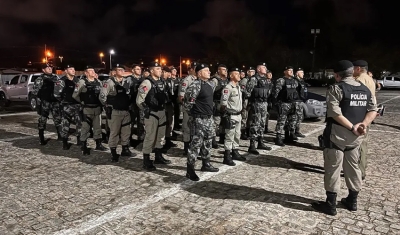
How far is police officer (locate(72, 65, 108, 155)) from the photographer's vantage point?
23.5ft

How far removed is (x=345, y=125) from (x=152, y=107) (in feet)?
10.7

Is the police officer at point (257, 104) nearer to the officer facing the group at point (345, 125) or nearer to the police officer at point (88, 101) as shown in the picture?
the officer facing the group at point (345, 125)

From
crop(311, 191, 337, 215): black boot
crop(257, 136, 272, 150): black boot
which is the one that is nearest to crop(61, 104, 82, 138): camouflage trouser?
crop(257, 136, 272, 150): black boot

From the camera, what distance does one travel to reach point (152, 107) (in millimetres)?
5895

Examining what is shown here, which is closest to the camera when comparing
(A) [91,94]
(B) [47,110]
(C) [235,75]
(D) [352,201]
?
(D) [352,201]

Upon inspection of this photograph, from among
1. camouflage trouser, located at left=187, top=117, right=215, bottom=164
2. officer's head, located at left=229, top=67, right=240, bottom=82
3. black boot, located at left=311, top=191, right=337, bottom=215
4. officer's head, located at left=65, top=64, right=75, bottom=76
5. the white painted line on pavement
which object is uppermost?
officer's head, located at left=65, top=64, right=75, bottom=76

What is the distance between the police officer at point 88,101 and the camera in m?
7.15

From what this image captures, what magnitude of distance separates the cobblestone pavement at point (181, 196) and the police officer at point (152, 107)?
0.47 m

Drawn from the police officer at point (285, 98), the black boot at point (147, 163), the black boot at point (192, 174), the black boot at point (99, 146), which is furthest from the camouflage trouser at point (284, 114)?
the black boot at point (99, 146)

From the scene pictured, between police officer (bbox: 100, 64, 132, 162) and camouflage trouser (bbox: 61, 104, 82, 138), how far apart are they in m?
1.17

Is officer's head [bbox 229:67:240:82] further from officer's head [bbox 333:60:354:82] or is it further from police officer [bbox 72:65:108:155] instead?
police officer [bbox 72:65:108:155]

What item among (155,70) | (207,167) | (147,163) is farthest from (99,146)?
(207,167)

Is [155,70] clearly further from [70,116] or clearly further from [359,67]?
[359,67]

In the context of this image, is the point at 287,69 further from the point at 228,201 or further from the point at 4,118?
the point at 4,118
